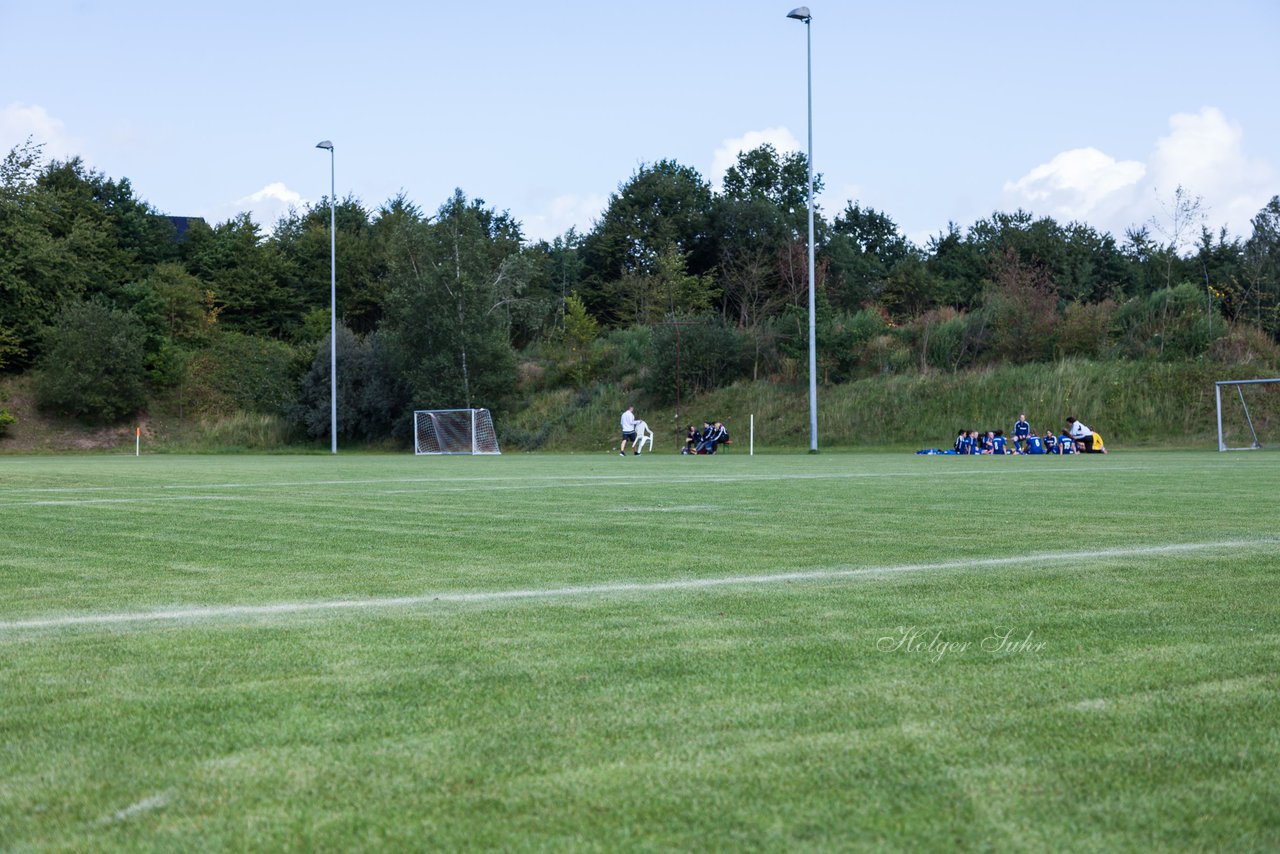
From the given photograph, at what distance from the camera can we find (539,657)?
4.33 m

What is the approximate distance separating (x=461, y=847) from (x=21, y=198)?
71.9 m

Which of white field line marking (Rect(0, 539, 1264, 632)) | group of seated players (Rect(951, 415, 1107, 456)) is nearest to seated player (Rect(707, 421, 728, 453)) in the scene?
group of seated players (Rect(951, 415, 1107, 456))

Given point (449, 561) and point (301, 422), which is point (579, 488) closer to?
point (449, 561)

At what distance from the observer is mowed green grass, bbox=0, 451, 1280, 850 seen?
2545mm

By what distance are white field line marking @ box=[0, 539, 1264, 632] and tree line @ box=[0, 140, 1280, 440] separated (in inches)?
1504

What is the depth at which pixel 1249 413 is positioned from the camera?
39.3m

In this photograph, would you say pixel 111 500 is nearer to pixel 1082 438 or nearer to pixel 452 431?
pixel 1082 438

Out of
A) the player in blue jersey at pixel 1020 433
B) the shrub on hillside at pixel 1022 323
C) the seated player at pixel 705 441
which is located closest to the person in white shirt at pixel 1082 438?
the player in blue jersey at pixel 1020 433

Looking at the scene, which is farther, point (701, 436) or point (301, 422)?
point (301, 422)

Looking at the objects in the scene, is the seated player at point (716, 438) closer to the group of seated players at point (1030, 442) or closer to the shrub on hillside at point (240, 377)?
the group of seated players at point (1030, 442)

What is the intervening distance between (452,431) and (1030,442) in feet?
78.9

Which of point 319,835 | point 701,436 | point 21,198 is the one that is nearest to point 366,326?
point 21,198

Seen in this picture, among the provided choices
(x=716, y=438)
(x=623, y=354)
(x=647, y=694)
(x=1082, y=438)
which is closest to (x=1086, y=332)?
(x=1082, y=438)

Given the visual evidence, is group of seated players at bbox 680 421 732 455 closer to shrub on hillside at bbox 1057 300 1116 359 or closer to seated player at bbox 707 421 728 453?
seated player at bbox 707 421 728 453
